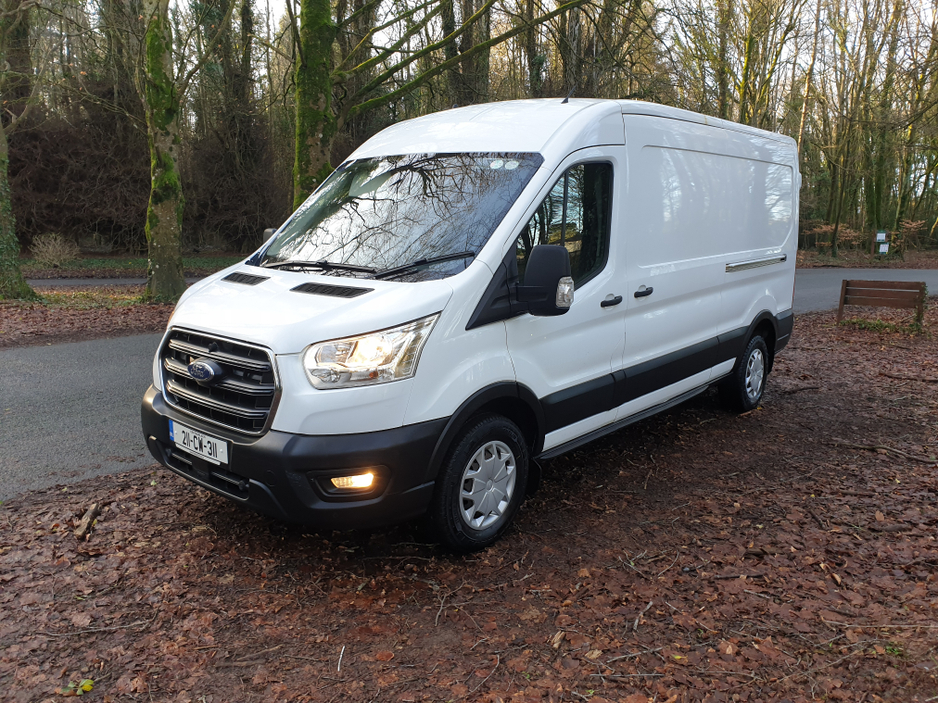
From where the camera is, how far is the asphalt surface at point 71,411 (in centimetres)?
503

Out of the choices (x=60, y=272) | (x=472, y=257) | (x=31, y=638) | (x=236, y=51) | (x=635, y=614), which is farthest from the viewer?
(x=236, y=51)

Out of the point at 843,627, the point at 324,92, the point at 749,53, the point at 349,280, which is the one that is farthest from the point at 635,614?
the point at 749,53

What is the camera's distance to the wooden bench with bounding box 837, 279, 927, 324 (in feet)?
36.4

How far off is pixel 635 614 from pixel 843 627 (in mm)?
926

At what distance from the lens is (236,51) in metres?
23.4

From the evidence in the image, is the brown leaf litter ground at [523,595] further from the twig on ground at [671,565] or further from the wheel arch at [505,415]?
the wheel arch at [505,415]

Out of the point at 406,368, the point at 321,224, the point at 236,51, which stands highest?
the point at 236,51

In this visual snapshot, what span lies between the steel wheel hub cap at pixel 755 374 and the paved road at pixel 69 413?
206 inches

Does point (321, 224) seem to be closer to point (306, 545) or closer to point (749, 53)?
Result: point (306, 545)

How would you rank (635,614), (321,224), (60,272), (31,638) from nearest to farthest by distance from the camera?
(31,638) < (635,614) < (321,224) < (60,272)

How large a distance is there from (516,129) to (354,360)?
1.97 metres

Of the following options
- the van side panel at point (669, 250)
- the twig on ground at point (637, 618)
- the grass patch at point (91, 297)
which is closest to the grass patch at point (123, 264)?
the grass patch at point (91, 297)

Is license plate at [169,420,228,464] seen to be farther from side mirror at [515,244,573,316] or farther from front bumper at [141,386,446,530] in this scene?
side mirror at [515,244,573,316]

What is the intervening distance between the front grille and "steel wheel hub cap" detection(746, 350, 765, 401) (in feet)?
15.9
